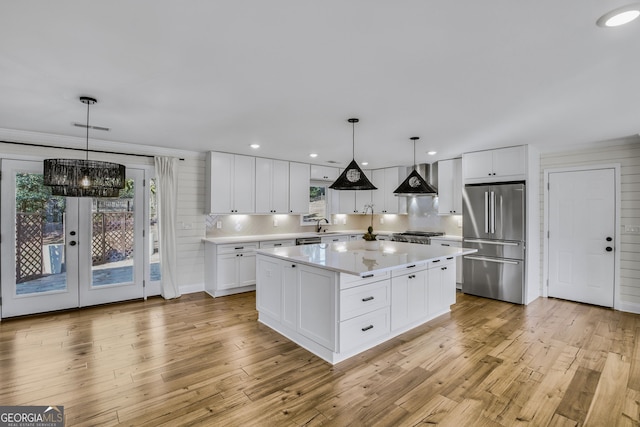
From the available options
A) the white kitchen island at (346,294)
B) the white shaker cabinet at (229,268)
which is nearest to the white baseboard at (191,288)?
the white shaker cabinet at (229,268)

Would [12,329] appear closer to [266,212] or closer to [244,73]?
[266,212]

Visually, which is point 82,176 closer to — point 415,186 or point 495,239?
point 415,186

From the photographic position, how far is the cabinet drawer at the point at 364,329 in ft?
9.34

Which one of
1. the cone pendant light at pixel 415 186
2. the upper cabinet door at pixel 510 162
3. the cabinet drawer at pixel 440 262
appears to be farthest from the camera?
the upper cabinet door at pixel 510 162

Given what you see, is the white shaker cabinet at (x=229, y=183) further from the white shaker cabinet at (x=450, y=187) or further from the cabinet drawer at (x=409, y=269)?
the white shaker cabinet at (x=450, y=187)

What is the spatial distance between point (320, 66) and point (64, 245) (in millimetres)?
4383

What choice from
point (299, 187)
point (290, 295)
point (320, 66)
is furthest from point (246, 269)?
point (320, 66)

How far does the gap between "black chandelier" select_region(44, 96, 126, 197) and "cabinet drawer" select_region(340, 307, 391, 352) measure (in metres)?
2.52

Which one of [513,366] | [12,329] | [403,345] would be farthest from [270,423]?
[12,329]

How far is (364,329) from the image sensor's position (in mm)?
3000

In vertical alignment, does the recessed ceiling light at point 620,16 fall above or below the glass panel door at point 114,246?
above

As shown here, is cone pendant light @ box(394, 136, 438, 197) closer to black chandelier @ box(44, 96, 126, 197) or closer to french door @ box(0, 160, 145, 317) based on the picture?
black chandelier @ box(44, 96, 126, 197)

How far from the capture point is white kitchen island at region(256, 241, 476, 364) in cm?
284

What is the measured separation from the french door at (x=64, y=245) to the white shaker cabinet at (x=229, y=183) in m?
1.04
